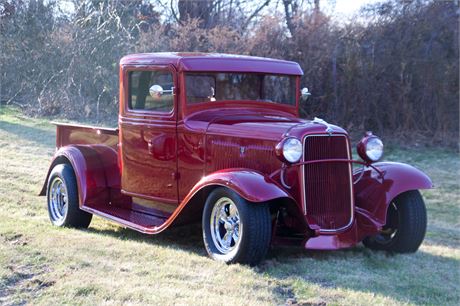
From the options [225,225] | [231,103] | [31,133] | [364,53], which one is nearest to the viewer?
[225,225]

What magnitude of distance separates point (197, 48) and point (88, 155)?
27.7 ft

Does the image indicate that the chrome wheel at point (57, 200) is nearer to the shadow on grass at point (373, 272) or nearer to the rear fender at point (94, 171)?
the rear fender at point (94, 171)

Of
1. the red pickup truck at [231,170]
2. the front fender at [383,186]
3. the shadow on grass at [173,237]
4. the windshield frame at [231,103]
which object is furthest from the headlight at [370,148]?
the shadow on grass at [173,237]

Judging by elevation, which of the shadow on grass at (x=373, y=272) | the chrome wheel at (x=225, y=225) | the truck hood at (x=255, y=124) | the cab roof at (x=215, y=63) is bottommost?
the shadow on grass at (x=373, y=272)

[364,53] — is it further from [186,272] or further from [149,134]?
[186,272]

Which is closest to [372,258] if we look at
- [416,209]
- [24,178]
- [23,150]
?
[416,209]

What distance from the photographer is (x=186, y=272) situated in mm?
4832

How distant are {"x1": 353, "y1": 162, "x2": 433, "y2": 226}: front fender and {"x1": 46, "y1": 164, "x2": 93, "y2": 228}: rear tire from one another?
2.94 metres

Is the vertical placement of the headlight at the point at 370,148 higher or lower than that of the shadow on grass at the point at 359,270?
higher

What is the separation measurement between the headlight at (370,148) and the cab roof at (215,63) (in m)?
1.17

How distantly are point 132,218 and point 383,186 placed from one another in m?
2.47

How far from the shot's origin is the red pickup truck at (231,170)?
5.24 metres

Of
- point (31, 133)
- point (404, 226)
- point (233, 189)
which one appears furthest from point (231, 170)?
point (31, 133)

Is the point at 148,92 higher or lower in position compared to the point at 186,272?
higher
